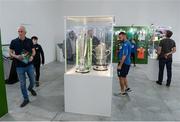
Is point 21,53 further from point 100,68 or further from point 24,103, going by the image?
point 100,68

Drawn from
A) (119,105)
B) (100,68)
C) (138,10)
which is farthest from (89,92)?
(138,10)

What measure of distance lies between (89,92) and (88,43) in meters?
1.02

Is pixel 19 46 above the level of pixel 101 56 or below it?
above

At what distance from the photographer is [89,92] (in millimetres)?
3588

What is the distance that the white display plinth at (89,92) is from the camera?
3.50 m

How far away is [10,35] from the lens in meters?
6.54

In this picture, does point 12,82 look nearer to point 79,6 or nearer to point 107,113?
point 107,113

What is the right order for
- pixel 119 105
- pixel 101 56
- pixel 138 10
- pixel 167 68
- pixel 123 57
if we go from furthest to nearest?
pixel 138 10, pixel 167 68, pixel 123 57, pixel 119 105, pixel 101 56

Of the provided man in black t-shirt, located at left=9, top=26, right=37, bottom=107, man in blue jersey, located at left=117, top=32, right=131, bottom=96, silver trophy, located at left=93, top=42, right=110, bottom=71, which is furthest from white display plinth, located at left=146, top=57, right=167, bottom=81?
man in black t-shirt, located at left=9, top=26, right=37, bottom=107

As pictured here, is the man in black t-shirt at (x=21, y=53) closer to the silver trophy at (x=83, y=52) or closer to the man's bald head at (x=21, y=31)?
the man's bald head at (x=21, y=31)

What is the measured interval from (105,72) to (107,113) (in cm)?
78

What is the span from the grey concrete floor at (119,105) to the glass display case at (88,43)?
0.88 metres

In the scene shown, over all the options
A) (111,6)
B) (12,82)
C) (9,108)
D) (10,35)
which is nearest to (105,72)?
(9,108)

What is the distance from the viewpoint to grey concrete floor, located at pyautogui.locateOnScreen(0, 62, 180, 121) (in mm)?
3568
